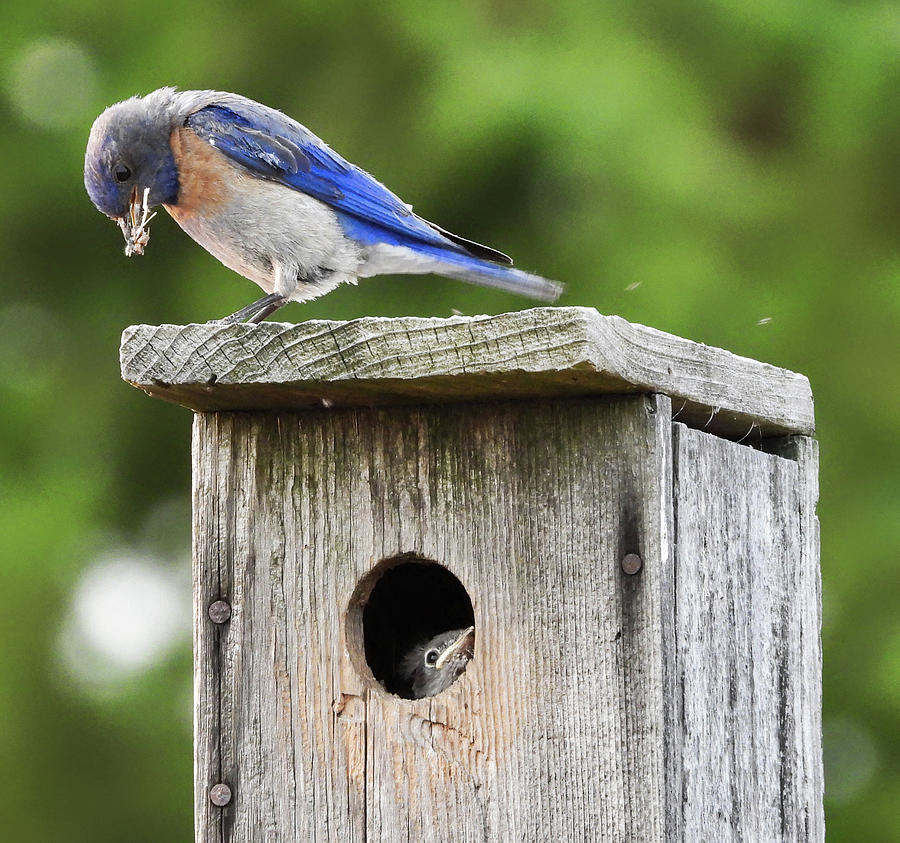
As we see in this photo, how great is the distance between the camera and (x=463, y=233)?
509 centimetres

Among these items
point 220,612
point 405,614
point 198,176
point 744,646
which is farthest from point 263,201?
point 744,646

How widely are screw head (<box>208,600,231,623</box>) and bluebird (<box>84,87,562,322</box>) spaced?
0.85m

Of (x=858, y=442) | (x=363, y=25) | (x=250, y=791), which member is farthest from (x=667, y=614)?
(x=363, y=25)

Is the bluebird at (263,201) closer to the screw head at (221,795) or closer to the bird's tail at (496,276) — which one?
the bird's tail at (496,276)

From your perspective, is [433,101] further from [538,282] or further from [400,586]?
[400,586]

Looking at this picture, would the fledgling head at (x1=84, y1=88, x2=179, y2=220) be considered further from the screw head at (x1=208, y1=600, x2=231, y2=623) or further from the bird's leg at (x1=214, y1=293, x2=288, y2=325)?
the screw head at (x1=208, y1=600, x2=231, y2=623)

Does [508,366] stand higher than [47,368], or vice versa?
[47,368]

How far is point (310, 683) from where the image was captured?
2.71 meters

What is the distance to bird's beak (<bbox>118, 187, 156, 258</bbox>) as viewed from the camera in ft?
11.7

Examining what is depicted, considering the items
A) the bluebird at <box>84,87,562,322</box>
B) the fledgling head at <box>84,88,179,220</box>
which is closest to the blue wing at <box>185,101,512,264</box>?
the bluebird at <box>84,87,562,322</box>

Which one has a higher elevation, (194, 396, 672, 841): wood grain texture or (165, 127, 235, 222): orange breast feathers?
(165, 127, 235, 222): orange breast feathers

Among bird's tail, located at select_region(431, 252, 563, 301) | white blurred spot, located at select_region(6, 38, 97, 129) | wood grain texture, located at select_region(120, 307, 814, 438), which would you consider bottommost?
wood grain texture, located at select_region(120, 307, 814, 438)

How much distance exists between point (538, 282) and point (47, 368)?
2.69m

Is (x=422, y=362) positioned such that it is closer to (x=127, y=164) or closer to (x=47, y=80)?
(x=127, y=164)
